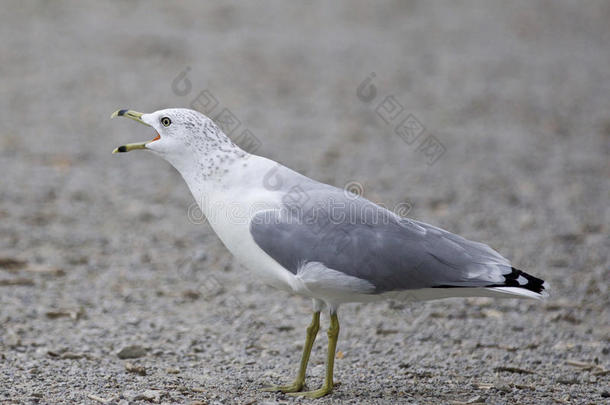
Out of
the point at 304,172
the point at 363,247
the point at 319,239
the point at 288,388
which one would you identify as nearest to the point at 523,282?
the point at 363,247

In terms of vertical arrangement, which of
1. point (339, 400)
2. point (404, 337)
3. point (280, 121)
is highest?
point (280, 121)

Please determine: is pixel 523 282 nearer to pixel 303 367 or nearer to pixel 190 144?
pixel 303 367

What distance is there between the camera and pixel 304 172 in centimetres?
936

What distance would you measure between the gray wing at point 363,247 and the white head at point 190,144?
0.42 m

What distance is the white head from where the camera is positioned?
432 centimetres

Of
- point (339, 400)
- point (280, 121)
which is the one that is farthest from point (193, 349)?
point (280, 121)

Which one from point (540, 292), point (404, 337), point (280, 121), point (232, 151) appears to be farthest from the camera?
point (280, 121)

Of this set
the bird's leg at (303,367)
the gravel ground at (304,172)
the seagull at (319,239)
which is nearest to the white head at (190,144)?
the seagull at (319,239)

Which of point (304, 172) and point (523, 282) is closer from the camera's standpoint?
point (523, 282)

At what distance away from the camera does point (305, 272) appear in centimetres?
406

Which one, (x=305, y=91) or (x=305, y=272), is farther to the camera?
(x=305, y=91)

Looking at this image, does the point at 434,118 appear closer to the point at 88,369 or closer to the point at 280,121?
the point at 280,121

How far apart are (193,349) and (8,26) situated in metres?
10.4

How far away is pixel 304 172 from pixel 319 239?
17.3ft
